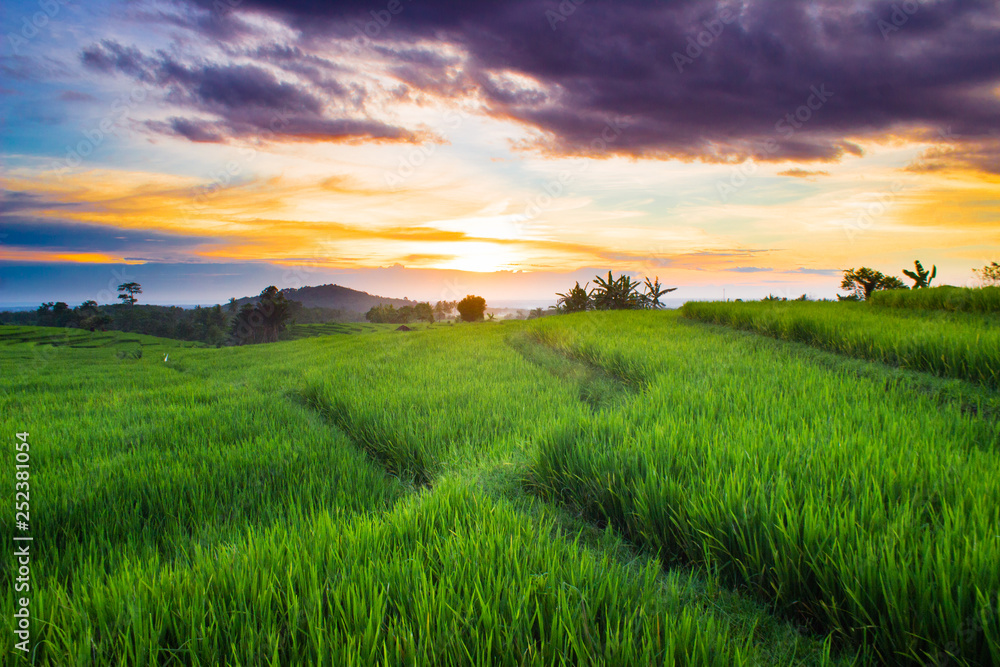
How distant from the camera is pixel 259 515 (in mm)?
2721

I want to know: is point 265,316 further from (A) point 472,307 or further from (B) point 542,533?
(B) point 542,533

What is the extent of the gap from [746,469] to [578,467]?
97 cm

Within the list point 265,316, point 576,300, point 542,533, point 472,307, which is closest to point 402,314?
point 265,316

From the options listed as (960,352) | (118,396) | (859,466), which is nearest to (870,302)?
(960,352)

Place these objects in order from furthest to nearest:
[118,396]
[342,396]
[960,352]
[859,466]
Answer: [118,396] < [342,396] < [960,352] < [859,466]

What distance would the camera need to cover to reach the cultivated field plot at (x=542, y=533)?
1380mm

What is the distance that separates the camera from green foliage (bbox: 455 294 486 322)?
39219 millimetres

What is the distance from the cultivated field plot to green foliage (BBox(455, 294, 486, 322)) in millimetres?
34662

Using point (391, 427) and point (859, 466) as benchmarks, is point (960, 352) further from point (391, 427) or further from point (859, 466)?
point (391, 427)

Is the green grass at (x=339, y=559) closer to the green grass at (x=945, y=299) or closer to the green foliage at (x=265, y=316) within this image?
the green grass at (x=945, y=299)

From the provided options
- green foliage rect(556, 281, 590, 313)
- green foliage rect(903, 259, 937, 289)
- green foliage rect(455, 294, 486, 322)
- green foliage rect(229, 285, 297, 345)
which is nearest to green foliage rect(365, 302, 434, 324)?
green foliage rect(229, 285, 297, 345)

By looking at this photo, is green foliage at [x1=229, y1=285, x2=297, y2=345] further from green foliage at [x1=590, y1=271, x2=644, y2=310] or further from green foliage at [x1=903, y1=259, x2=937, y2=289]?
green foliage at [x1=903, y1=259, x2=937, y2=289]

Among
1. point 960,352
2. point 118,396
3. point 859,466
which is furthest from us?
point 118,396

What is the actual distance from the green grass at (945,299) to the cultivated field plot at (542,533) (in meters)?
4.96
